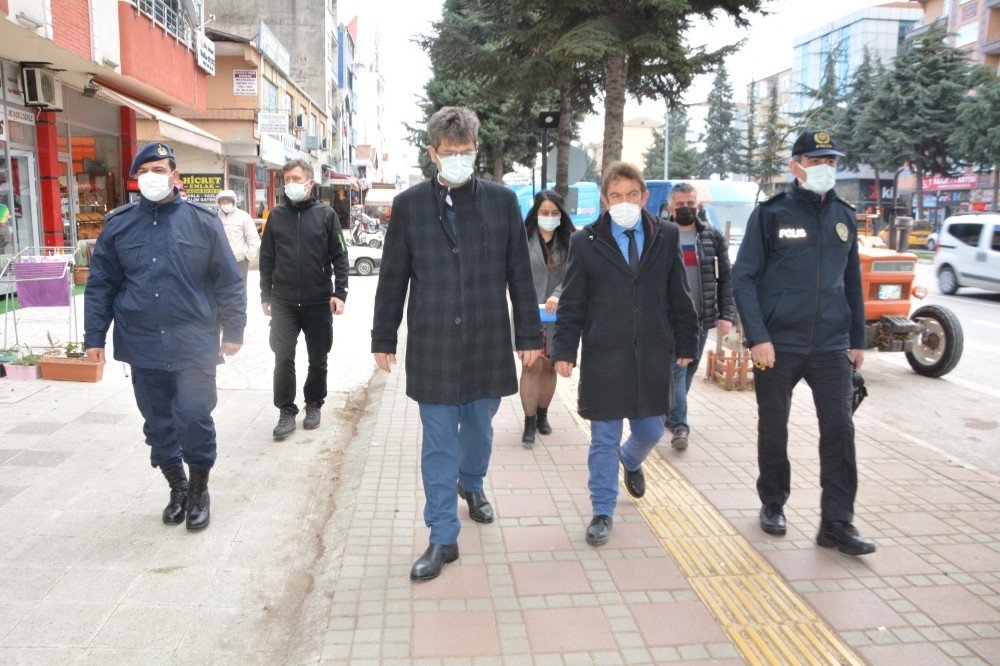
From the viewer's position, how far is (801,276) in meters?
3.89

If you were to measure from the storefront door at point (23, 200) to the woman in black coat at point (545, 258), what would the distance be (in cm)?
1105

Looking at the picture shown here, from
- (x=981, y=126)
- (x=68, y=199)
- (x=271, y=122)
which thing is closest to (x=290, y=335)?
(x=68, y=199)

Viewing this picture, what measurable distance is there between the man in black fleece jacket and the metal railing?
10809 millimetres

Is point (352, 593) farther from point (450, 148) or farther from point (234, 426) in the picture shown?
point (234, 426)

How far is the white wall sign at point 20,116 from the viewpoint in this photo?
40.9ft

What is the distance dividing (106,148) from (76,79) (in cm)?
303

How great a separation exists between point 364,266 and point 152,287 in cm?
1766

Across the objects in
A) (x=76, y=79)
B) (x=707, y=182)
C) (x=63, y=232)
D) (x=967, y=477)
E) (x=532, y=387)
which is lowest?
(x=967, y=477)

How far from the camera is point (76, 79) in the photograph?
13906 millimetres

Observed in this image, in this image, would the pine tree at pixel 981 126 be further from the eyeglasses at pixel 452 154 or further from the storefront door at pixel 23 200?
the eyeglasses at pixel 452 154

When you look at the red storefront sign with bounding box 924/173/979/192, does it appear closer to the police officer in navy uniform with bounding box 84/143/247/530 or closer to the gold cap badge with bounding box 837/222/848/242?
the gold cap badge with bounding box 837/222/848/242

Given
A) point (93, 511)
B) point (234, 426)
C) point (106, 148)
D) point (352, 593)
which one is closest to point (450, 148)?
point (352, 593)

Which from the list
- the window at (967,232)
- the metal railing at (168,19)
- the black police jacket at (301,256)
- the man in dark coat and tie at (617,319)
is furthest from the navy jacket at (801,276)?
the window at (967,232)

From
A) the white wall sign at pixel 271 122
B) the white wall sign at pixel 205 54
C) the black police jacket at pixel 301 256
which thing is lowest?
the black police jacket at pixel 301 256
